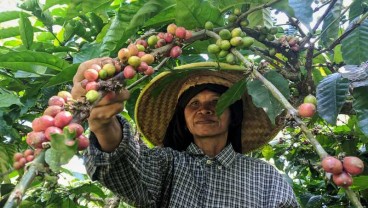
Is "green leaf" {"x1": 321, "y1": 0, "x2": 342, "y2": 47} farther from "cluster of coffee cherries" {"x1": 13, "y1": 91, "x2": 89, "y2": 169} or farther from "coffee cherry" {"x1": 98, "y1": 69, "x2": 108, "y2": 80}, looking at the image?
"cluster of coffee cherries" {"x1": 13, "y1": 91, "x2": 89, "y2": 169}

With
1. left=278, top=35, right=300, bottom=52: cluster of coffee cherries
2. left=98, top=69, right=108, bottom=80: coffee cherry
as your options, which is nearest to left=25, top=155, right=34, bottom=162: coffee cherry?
left=98, top=69, right=108, bottom=80: coffee cherry

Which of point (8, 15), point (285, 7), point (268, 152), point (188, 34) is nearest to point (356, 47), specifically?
point (285, 7)

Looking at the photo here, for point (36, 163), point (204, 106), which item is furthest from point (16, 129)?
point (36, 163)

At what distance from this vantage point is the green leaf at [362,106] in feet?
3.32

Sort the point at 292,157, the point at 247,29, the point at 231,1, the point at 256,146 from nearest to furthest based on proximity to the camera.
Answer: the point at 231,1, the point at 247,29, the point at 256,146, the point at 292,157

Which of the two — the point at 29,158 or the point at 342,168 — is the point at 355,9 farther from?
the point at 29,158

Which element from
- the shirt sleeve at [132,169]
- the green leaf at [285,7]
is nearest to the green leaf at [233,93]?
the green leaf at [285,7]

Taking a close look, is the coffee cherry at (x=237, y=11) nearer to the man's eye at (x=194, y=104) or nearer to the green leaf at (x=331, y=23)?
the green leaf at (x=331, y=23)

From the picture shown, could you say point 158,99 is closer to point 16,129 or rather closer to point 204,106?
point 204,106

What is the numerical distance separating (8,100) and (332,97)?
95cm

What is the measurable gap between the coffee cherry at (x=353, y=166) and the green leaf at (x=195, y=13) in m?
0.61

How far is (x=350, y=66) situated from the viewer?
1.16 meters

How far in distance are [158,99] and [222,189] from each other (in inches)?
17.6

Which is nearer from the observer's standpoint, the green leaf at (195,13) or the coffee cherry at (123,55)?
the coffee cherry at (123,55)
